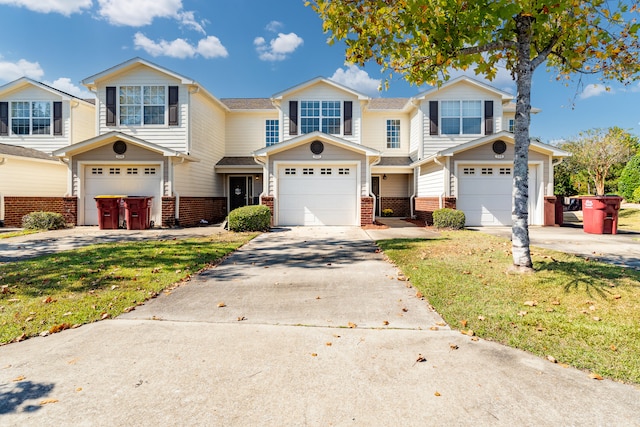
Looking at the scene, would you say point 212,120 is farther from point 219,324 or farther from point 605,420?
point 605,420

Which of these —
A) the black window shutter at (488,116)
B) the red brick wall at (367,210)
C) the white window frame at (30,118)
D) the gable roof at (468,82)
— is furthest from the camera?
the white window frame at (30,118)

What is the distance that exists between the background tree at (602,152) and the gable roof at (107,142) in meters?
33.7

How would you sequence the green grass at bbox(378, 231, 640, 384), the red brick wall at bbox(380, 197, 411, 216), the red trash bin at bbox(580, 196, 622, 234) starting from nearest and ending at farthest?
the green grass at bbox(378, 231, 640, 384) < the red trash bin at bbox(580, 196, 622, 234) < the red brick wall at bbox(380, 197, 411, 216)

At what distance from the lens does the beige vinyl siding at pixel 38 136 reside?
1655cm

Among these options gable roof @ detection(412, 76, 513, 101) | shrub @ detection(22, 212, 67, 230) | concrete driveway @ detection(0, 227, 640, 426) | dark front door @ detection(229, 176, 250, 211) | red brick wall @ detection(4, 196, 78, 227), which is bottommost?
concrete driveway @ detection(0, 227, 640, 426)

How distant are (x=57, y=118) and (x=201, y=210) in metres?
8.91

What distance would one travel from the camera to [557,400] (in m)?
2.46

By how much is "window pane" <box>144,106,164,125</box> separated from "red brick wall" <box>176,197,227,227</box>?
401 centimetres

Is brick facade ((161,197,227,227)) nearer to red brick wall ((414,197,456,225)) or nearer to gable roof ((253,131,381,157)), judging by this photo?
gable roof ((253,131,381,157))

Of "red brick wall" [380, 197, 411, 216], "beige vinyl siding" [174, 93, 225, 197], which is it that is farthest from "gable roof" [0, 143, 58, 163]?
"red brick wall" [380, 197, 411, 216]

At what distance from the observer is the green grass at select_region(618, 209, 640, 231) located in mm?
13352

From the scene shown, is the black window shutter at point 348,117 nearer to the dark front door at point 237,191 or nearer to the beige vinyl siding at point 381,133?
the beige vinyl siding at point 381,133

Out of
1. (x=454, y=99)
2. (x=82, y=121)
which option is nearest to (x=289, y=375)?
(x=454, y=99)

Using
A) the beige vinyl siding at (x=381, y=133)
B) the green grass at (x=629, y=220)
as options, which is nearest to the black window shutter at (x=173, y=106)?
the beige vinyl siding at (x=381, y=133)
